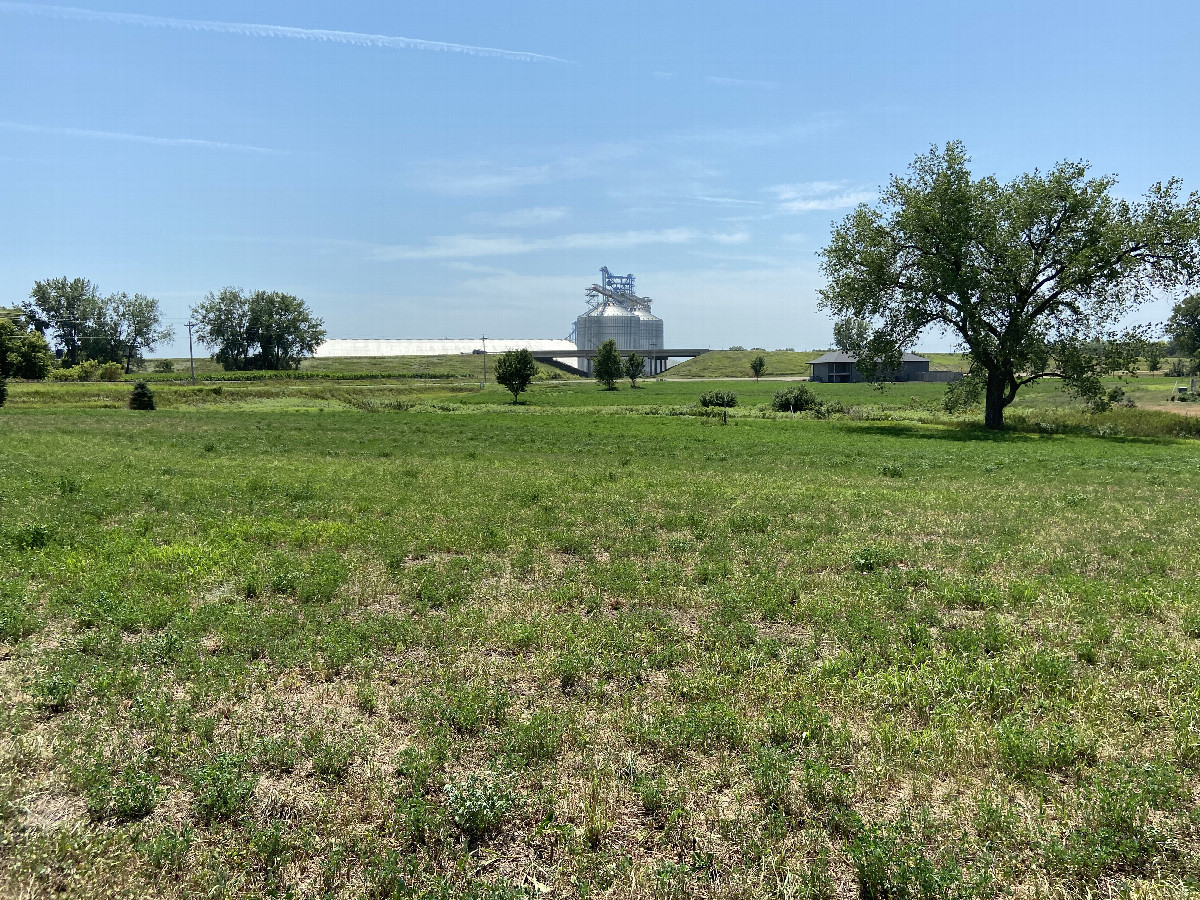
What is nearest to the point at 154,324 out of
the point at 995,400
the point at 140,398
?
the point at 140,398

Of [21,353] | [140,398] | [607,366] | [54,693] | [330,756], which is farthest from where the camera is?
[607,366]

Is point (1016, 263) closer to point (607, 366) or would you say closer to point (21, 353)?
point (607, 366)

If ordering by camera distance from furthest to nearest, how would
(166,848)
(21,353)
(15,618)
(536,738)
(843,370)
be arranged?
(843,370) < (21,353) < (15,618) < (536,738) < (166,848)

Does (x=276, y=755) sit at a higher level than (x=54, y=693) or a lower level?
lower

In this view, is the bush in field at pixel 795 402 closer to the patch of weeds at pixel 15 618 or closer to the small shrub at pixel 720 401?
the small shrub at pixel 720 401

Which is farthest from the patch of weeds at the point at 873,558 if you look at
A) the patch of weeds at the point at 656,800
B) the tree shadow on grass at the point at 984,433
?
the tree shadow on grass at the point at 984,433

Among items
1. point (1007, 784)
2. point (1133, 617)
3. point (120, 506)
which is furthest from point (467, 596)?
point (120, 506)

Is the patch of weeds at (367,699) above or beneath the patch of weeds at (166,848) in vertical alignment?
above

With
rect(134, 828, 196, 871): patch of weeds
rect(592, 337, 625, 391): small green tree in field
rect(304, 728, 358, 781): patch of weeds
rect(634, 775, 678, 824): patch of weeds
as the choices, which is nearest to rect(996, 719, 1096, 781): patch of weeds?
rect(634, 775, 678, 824): patch of weeds

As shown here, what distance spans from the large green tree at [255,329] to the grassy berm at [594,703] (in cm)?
14319

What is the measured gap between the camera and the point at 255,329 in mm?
146000

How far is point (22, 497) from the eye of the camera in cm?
1778

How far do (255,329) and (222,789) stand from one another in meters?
160

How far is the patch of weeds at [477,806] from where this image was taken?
213 inches
